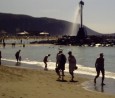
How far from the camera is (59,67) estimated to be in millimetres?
17594

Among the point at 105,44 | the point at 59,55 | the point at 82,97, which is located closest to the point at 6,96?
the point at 82,97

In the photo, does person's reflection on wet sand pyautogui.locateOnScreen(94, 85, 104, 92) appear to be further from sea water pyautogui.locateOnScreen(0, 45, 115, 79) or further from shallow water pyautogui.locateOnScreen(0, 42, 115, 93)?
sea water pyautogui.locateOnScreen(0, 45, 115, 79)

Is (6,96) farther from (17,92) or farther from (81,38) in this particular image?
(81,38)

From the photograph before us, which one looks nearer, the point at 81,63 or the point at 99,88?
the point at 99,88

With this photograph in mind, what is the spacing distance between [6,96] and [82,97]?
2.72 m

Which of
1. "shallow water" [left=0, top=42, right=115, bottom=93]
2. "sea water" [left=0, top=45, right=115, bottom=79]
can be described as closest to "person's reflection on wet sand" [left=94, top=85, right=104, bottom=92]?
"shallow water" [left=0, top=42, right=115, bottom=93]

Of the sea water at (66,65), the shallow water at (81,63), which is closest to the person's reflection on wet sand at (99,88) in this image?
the shallow water at (81,63)

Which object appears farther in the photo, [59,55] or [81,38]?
[81,38]

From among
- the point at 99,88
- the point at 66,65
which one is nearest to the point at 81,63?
the point at 66,65

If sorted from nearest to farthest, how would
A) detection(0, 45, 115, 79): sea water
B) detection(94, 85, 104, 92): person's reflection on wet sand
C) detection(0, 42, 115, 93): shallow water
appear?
detection(94, 85, 104, 92): person's reflection on wet sand < detection(0, 42, 115, 93): shallow water < detection(0, 45, 115, 79): sea water

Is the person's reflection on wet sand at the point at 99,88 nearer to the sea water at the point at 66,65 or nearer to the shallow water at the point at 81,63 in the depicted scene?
the shallow water at the point at 81,63

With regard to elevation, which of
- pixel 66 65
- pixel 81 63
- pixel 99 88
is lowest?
pixel 81 63

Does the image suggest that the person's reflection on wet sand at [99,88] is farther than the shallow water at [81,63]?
No

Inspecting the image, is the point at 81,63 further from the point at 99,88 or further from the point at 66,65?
the point at 99,88
